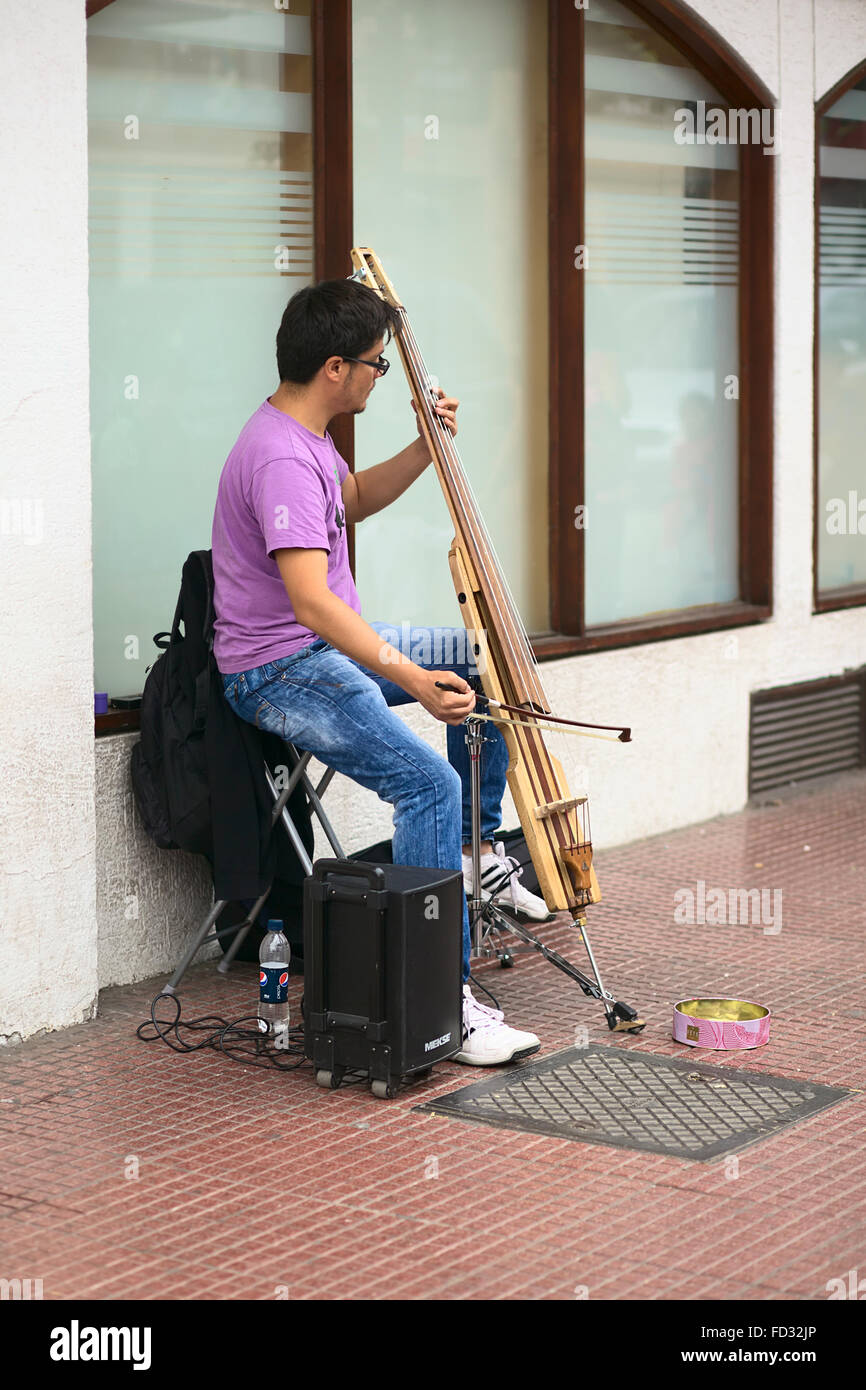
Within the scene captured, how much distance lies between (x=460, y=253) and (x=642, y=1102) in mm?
3431

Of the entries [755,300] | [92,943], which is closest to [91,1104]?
[92,943]

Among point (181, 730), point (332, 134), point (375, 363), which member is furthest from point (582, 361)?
point (181, 730)

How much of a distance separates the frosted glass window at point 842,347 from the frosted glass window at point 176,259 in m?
3.47

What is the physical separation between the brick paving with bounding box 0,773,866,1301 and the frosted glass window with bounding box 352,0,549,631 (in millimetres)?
1921

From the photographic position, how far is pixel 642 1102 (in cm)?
436

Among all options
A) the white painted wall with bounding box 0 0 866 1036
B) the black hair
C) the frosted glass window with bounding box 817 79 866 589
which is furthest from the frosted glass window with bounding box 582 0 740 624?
the black hair

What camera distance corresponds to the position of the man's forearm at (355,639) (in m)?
4.54

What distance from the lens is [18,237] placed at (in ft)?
15.1

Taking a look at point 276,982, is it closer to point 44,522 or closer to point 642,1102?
point 642,1102

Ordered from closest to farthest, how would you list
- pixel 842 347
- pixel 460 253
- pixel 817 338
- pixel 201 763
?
pixel 201 763, pixel 460 253, pixel 817 338, pixel 842 347

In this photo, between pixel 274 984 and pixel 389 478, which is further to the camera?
pixel 389 478

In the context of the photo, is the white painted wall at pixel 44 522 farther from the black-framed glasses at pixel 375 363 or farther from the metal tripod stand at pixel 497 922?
the metal tripod stand at pixel 497 922

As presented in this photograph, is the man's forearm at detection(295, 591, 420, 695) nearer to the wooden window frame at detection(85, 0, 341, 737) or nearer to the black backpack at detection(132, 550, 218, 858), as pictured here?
the black backpack at detection(132, 550, 218, 858)

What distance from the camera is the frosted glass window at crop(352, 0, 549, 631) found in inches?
247
